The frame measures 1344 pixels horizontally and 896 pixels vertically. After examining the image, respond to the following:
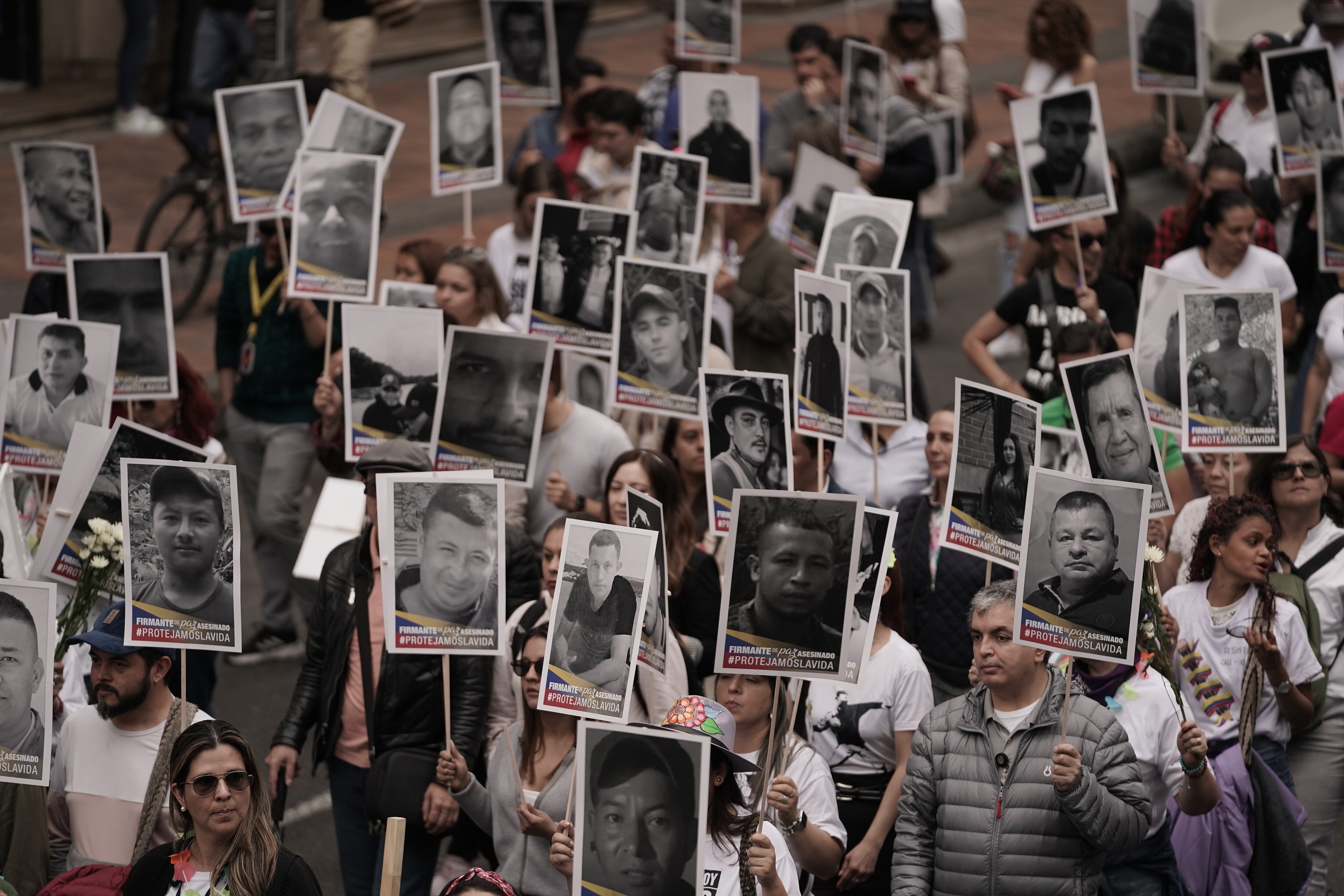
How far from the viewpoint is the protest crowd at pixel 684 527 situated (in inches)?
203

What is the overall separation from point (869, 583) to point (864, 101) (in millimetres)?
5540

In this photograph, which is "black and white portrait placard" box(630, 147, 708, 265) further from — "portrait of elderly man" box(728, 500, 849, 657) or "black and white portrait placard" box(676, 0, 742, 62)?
"portrait of elderly man" box(728, 500, 849, 657)

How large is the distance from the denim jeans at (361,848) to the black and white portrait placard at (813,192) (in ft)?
13.4

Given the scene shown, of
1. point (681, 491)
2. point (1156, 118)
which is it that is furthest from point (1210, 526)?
point (1156, 118)

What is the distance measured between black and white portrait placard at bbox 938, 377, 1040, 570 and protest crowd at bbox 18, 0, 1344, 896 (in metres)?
0.01

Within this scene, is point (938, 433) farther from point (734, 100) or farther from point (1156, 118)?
point (1156, 118)

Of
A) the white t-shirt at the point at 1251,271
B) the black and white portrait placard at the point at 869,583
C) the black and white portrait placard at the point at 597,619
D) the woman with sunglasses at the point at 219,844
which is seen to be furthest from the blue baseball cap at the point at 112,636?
the white t-shirt at the point at 1251,271

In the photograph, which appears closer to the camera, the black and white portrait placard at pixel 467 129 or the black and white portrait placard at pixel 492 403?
the black and white portrait placard at pixel 492 403

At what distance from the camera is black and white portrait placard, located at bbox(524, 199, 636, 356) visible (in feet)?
25.1

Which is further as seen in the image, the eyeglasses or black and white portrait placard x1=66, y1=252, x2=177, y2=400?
black and white portrait placard x1=66, y1=252, x2=177, y2=400

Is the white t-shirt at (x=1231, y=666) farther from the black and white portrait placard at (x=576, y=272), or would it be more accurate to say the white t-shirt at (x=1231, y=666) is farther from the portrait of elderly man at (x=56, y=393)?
the portrait of elderly man at (x=56, y=393)

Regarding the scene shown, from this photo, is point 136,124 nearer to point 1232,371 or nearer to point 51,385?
point 51,385

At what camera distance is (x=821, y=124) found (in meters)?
9.54

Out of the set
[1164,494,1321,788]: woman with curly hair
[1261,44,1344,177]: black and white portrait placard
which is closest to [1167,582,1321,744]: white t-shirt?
[1164,494,1321,788]: woman with curly hair
